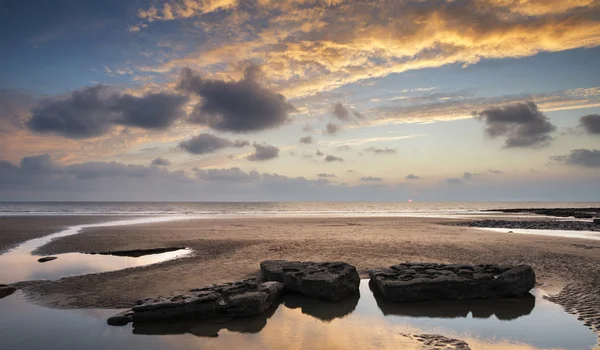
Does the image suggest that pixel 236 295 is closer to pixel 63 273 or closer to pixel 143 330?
pixel 143 330

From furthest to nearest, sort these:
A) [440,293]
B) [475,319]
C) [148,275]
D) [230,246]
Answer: [230,246], [148,275], [440,293], [475,319]

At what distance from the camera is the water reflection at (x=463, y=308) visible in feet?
35.3

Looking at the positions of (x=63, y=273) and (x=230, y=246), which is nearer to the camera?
(x=63, y=273)

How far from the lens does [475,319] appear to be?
10.4 meters

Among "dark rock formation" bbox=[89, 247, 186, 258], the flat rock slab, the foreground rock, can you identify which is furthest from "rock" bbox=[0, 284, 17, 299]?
the flat rock slab

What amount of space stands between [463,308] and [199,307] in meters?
8.28

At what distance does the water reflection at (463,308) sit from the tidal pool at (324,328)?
1.1 inches

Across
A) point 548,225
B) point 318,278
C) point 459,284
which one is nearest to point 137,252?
point 318,278

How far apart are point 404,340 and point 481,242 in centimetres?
2134

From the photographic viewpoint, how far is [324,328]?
9.80m

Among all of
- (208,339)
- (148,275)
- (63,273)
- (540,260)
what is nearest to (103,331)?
(208,339)

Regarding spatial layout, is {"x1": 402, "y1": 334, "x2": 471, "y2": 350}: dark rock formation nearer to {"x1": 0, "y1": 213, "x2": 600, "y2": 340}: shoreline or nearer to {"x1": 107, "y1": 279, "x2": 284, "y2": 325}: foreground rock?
{"x1": 0, "y1": 213, "x2": 600, "y2": 340}: shoreline

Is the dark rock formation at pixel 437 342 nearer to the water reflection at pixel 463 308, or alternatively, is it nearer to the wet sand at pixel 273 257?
the water reflection at pixel 463 308

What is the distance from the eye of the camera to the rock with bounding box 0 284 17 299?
504 inches
